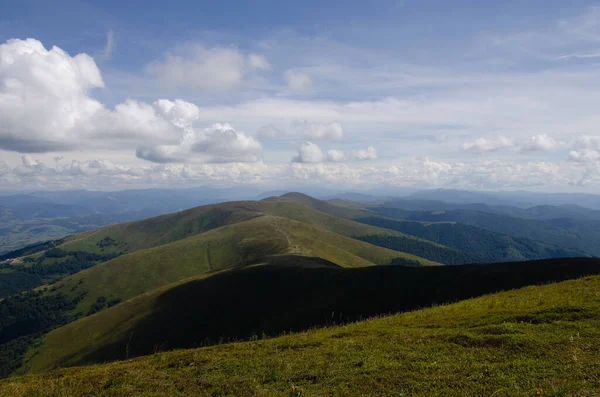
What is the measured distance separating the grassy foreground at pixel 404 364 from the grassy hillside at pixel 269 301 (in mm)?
4588

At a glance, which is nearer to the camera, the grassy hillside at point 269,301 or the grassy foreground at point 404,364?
the grassy foreground at point 404,364

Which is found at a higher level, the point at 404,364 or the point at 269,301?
the point at 404,364

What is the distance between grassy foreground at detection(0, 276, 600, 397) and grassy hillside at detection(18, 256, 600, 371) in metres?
4.59

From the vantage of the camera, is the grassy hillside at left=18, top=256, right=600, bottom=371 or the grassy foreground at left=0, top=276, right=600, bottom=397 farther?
the grassy hillside at left=18, top=256, right=600, bottom=371

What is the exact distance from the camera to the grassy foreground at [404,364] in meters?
13.0

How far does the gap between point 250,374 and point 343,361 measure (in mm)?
5091

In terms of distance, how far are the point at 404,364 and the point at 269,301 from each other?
65.1 metres

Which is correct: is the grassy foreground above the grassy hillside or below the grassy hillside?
above

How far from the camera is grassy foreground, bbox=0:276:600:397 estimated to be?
512 inches

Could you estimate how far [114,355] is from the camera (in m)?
86.2

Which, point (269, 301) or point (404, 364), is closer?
point (404, 364)

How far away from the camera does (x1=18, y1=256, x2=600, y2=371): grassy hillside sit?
171ft

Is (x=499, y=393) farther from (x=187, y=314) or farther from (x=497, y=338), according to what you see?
(x=187, y=314)

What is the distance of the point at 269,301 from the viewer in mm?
76812
